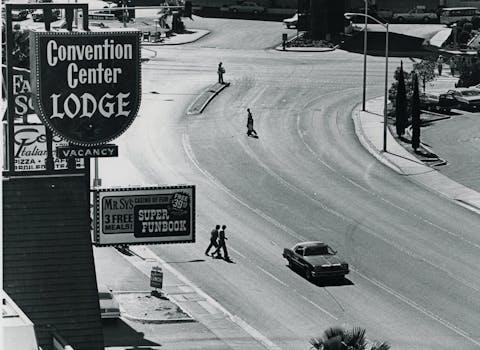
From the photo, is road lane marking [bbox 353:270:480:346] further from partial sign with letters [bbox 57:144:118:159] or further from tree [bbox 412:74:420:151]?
tree [bbox 412:74:420:151]

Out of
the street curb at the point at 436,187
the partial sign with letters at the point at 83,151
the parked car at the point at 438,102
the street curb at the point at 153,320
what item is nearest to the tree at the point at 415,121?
the street curb at the point at 436,187

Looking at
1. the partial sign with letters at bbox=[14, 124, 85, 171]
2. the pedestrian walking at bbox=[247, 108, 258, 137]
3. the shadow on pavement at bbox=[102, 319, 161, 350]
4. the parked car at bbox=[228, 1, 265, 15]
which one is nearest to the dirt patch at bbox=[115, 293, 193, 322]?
the shadow on pavement at bbox=[102, 319, 161, 350]

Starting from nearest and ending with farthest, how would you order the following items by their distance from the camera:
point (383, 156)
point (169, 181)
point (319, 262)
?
point (319, 262)
point (169, 181)
point (383, 156)

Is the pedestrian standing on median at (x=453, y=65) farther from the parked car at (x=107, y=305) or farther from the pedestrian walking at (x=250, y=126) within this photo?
the parked car at (x=107, y=305)

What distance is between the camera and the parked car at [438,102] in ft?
326

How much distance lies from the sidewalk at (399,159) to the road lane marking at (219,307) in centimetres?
1786

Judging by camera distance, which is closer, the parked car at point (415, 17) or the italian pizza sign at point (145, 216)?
the italian pizza sign at point (145, 216)

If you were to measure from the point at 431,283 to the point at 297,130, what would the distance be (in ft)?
98.8

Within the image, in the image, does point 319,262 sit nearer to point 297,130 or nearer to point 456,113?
point 297,130

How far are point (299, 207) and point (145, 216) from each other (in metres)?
26.3

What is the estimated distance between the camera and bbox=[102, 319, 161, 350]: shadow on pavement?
53656mm

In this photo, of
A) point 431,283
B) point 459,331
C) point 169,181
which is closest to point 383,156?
point 169,181

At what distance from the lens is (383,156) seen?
8612 cm

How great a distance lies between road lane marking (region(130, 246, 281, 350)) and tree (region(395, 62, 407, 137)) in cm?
2632
